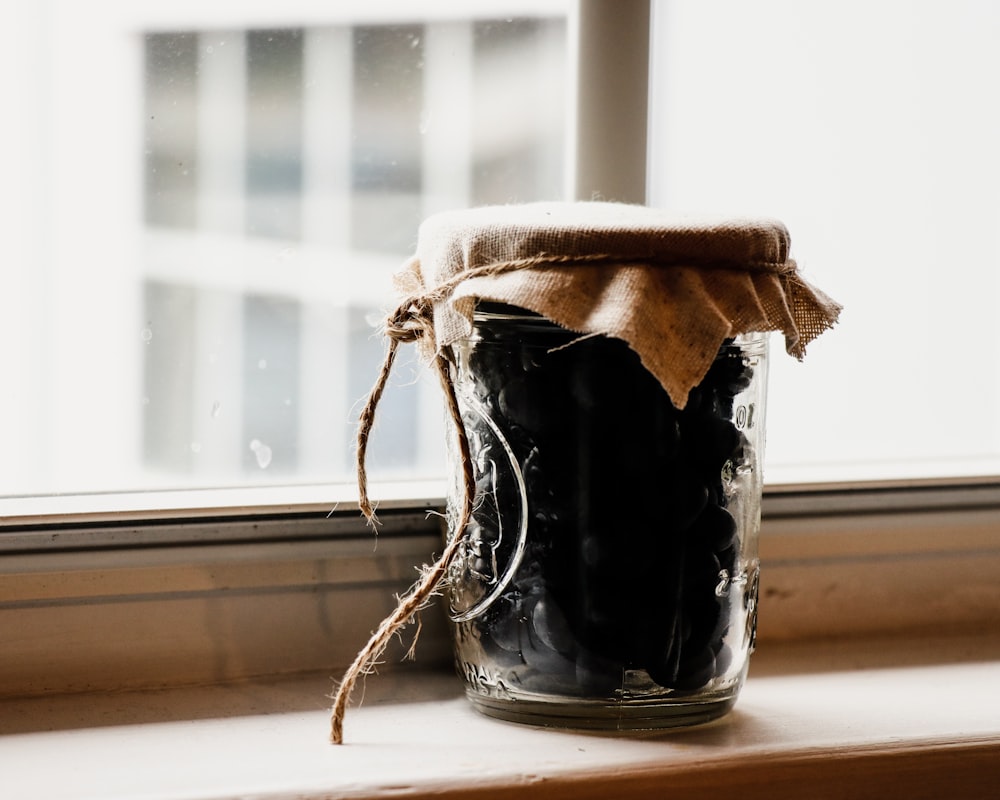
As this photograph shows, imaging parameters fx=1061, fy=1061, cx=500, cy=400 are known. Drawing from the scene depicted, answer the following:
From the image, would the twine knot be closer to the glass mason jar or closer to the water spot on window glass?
the glass mason jar

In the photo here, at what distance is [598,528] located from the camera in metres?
0.55

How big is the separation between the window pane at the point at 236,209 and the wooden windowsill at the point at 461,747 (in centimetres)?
18

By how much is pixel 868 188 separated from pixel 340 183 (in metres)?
0.45

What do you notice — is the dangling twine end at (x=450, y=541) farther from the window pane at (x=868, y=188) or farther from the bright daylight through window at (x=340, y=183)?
the window pane at (x=868, y=188)

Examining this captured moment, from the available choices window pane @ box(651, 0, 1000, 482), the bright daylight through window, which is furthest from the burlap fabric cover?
window pane @ box(651, 0, 1000, 482)

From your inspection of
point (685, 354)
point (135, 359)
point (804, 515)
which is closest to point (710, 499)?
point (685, 354)

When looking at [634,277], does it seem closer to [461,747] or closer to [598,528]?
[598,528]

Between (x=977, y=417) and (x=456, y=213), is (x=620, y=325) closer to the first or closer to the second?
(x=456, y=213)

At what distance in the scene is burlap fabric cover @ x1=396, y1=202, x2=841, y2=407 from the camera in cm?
48

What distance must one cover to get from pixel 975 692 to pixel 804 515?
0.17m

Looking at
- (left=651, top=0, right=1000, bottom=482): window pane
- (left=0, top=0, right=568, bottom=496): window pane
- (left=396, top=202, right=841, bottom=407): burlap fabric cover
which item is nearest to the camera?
(left=396, top=202, right=841, bottom=407): burlap fabric cover

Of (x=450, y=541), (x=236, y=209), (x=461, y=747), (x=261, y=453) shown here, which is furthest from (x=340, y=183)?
(x=461, y=747)

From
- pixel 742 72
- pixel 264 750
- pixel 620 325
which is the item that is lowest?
pixel 264 750

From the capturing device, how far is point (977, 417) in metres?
0.95
